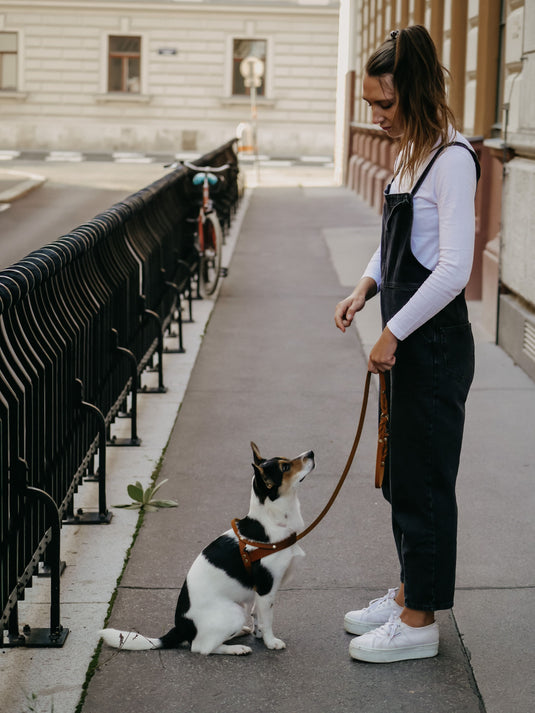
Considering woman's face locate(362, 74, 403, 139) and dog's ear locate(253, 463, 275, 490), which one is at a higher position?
woman's face locate(362, 74, 403, 139)

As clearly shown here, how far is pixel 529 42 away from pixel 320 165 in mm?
30518

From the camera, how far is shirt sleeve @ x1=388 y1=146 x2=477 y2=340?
3254 millimetres

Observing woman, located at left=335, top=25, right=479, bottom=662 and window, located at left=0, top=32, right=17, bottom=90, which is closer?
woman, located at left=335, top=25, right=479, bottom=662

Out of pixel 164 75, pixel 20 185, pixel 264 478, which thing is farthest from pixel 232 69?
pixel 264 478

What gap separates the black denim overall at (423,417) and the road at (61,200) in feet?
38.0

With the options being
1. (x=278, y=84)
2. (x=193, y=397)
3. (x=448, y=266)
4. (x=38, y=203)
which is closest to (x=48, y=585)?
(x=448, y=266)

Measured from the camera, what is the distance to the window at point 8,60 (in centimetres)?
4259

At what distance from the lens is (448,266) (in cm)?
329

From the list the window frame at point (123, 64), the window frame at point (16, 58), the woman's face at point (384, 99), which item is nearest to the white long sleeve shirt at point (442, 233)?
the woman's face at point (384, 99)

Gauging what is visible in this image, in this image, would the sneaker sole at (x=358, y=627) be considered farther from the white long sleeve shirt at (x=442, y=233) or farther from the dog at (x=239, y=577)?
the white long sleeve shirt at (x=442, y=233)

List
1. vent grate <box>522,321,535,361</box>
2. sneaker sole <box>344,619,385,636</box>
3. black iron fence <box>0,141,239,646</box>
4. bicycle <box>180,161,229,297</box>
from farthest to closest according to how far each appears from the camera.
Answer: bicycle <box>180,161,229,297</box> → vent grate <box>522,321,535,361</box> → sneaker sole <box>344,619,385,636</box> → black iron fence <box>0,141,239,646</box>

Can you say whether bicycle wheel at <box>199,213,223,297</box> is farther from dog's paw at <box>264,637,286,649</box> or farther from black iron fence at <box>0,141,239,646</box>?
dog's paw at <box>264,637,286,649</box>

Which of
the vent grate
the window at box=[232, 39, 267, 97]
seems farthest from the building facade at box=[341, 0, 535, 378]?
the window at box=[232, 39, 267, 97]

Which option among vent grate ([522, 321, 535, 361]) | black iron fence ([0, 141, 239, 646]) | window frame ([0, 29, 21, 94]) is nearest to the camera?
black iron fence ([0, 141, 239, 646])
